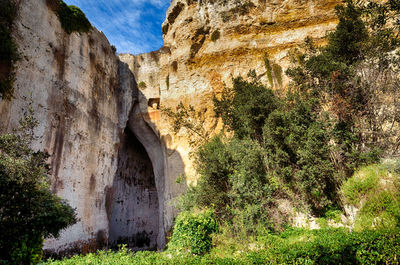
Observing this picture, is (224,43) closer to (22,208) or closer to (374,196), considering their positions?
(374,196)

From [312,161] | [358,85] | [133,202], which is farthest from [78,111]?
[358,85]

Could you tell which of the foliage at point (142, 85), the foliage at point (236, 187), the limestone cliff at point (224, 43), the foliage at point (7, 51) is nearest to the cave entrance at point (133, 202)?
the foliage at point (142, 85)

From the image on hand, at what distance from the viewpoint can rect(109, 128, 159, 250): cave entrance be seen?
2006 centimetres

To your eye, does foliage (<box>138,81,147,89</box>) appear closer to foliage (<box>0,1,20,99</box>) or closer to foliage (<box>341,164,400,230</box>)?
foliage (<box>0,1,20,99</box>)

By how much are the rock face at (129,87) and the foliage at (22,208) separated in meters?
3.43

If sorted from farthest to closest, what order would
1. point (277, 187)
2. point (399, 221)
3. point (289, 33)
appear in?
1. point (289, 33)
2. point (277, 187)
3. point (399, 221)

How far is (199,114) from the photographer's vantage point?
1545cm

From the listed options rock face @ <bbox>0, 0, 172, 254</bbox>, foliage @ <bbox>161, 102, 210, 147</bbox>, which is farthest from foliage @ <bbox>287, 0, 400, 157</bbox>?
rock face @ <bbox>0, 0, 172, 254</bbox>

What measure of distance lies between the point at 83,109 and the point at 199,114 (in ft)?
23.4

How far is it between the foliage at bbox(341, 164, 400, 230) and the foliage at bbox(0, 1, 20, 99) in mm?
13896

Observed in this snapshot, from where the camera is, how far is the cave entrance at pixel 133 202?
20062 mm

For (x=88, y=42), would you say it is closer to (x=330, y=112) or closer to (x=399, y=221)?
(x=330, y=112)

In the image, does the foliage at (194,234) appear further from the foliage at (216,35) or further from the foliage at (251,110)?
the foliage at (216,35)

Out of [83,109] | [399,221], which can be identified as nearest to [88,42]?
[83,109]
